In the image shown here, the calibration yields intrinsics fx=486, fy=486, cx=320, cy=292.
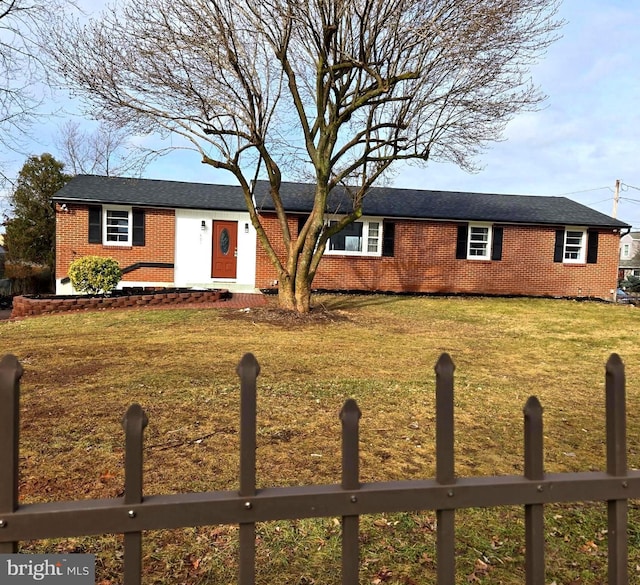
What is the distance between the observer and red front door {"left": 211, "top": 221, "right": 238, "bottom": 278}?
18.3 m

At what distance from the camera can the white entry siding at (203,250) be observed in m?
18.0

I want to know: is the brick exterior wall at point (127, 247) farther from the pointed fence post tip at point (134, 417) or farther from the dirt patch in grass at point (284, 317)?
the pointed fence post tip at point (134, 417)

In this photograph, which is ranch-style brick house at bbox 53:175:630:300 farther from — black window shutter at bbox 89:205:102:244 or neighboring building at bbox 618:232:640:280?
neighboring building at bbox 618:232:640:280

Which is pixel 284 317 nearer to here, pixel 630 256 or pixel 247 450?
pixel 247 450

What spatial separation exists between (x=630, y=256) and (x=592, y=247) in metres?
49.3

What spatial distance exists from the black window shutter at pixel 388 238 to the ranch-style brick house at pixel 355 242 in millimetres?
40

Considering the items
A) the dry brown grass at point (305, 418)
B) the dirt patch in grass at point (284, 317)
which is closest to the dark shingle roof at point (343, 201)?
the dirt patch in grass at point (284, 317)

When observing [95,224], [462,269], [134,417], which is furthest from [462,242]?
[134,417]

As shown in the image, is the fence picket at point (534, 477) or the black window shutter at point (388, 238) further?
the black window shutter at point (388, 238)

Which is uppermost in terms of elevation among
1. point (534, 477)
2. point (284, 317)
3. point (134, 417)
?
point (134, 417)

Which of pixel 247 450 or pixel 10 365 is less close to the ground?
pixel 10 365

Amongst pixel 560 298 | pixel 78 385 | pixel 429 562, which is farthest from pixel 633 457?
pixel 560 298

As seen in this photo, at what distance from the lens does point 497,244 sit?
63.8 feet

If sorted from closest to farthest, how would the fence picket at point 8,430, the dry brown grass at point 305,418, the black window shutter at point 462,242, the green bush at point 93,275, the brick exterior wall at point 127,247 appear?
the fence picket at point 8,430 → the dry brown grass at point 305,418 → the green bush at point 93,275 → the brick exterior wall at point 127,247 → the black window shutter at point 462,242
